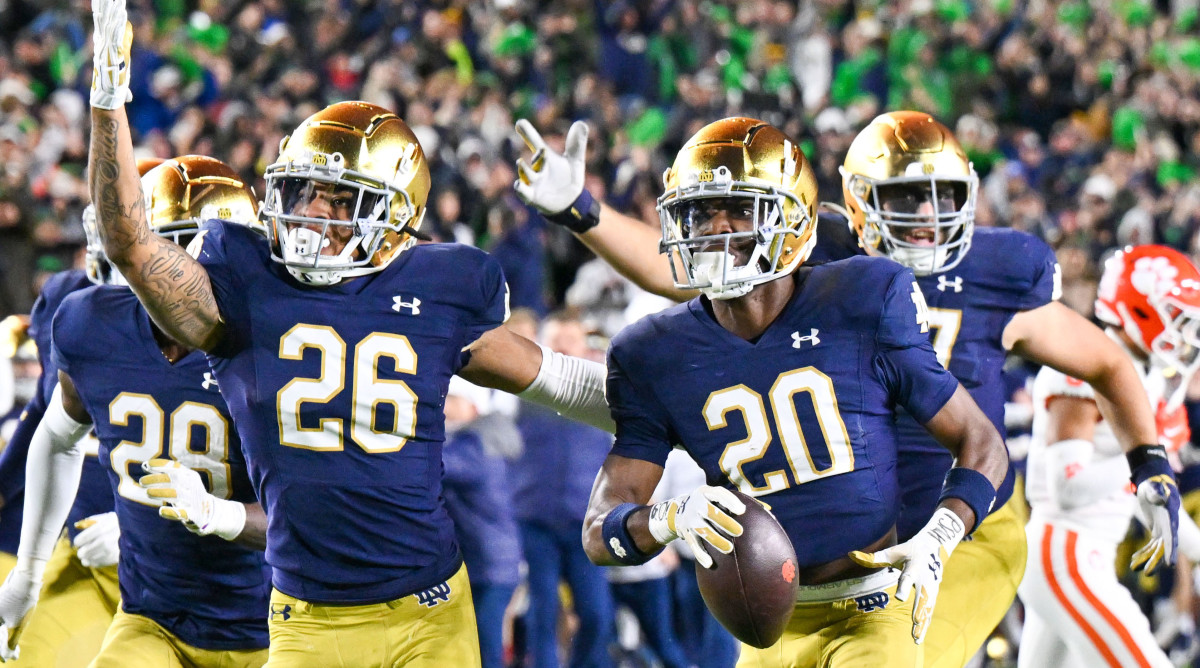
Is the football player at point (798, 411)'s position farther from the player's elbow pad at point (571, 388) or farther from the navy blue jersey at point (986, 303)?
the navy blue jersey at point (986, 303)

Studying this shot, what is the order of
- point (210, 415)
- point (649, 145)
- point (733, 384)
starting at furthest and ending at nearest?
point (649, 145) < point (210, 415) < point (733, 384)

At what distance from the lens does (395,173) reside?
3311 mm

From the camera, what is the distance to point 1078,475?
4809mm

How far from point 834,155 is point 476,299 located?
7.51m

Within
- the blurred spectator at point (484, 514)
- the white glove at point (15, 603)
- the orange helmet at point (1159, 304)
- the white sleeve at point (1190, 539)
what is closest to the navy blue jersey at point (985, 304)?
the orange helmet at point (1159, 304)

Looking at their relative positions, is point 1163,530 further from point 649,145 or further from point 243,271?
point 649,145

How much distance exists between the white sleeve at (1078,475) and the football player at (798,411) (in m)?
1.76

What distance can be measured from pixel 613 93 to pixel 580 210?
830cm

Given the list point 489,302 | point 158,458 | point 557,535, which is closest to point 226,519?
point 158,458

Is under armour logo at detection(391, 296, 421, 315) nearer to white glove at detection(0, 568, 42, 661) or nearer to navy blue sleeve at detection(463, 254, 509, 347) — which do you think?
navy blue sleeve at detection(463, 254, 509, 347)

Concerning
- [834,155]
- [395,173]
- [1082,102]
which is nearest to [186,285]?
[395,173]

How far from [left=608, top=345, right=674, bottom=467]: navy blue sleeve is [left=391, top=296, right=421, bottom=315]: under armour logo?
17.2 inches

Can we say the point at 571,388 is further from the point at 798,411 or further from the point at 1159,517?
the point at 1159,517

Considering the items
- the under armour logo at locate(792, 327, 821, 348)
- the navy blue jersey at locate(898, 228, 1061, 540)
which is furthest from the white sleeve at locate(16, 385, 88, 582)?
the navy blue jersey at locate(898, 228, 1061, 540)
